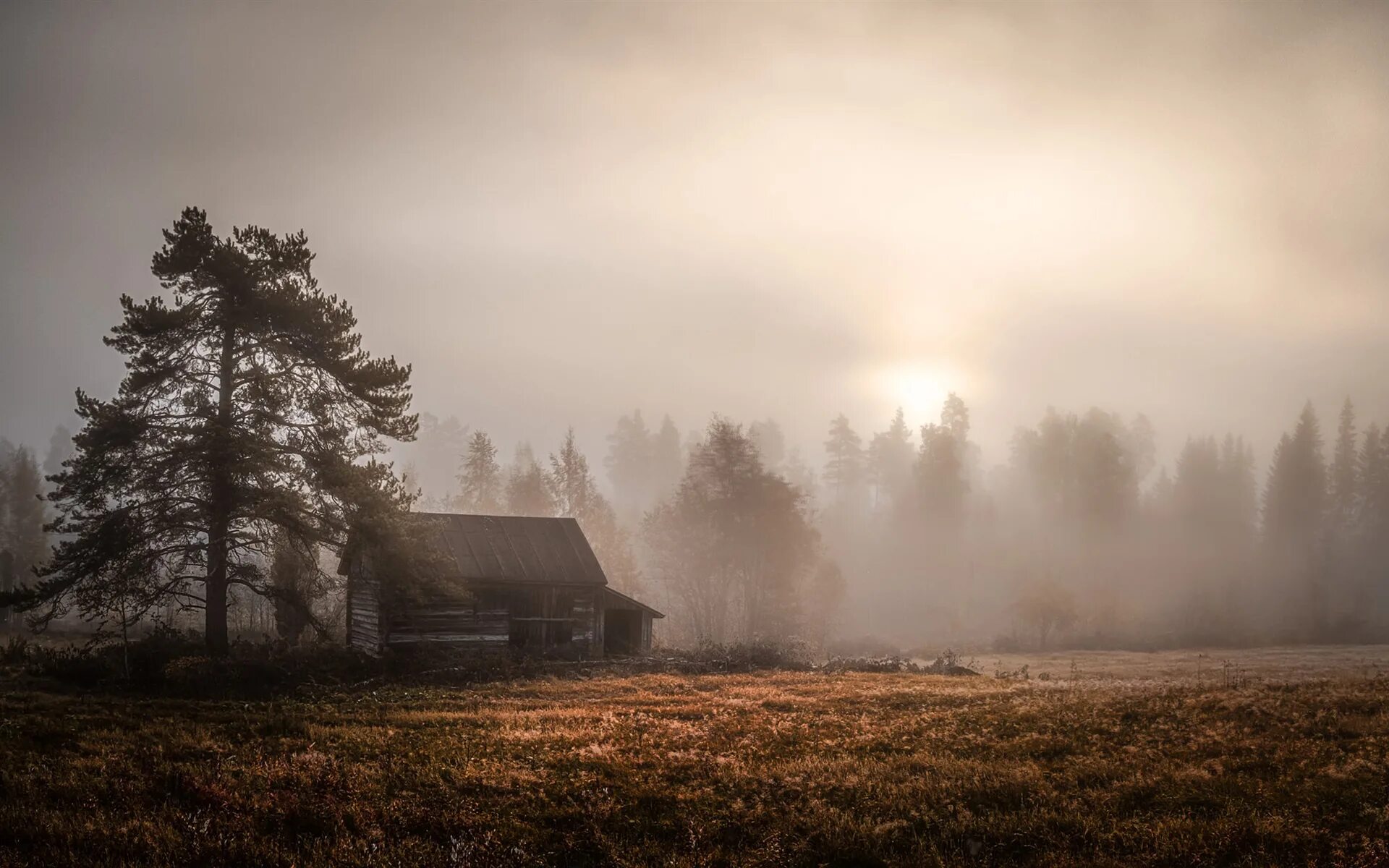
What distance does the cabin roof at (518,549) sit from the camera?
39719 mm

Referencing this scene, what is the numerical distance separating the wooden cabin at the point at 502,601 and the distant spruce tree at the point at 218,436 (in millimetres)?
6195

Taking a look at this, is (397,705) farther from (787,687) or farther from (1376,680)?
(1376,680)

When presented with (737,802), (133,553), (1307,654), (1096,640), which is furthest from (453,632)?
(1096,640)

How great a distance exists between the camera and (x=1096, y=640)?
218ft

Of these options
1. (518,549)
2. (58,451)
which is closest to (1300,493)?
(518,549)

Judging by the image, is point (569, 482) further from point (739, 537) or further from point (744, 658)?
point (744, 658)

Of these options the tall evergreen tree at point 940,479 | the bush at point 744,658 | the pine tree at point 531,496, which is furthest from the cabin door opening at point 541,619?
the tall evergreen tree at point 940,479

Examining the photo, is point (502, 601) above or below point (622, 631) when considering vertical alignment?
above

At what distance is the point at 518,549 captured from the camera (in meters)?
41.9

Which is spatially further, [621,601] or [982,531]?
[982,531]

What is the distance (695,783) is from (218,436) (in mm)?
22079

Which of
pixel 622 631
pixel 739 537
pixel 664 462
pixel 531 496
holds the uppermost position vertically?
pixel 664 462

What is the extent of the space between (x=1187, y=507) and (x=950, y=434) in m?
40.0

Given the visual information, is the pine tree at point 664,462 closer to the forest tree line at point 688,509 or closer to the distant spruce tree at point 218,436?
the forest tree line at point 688,509
